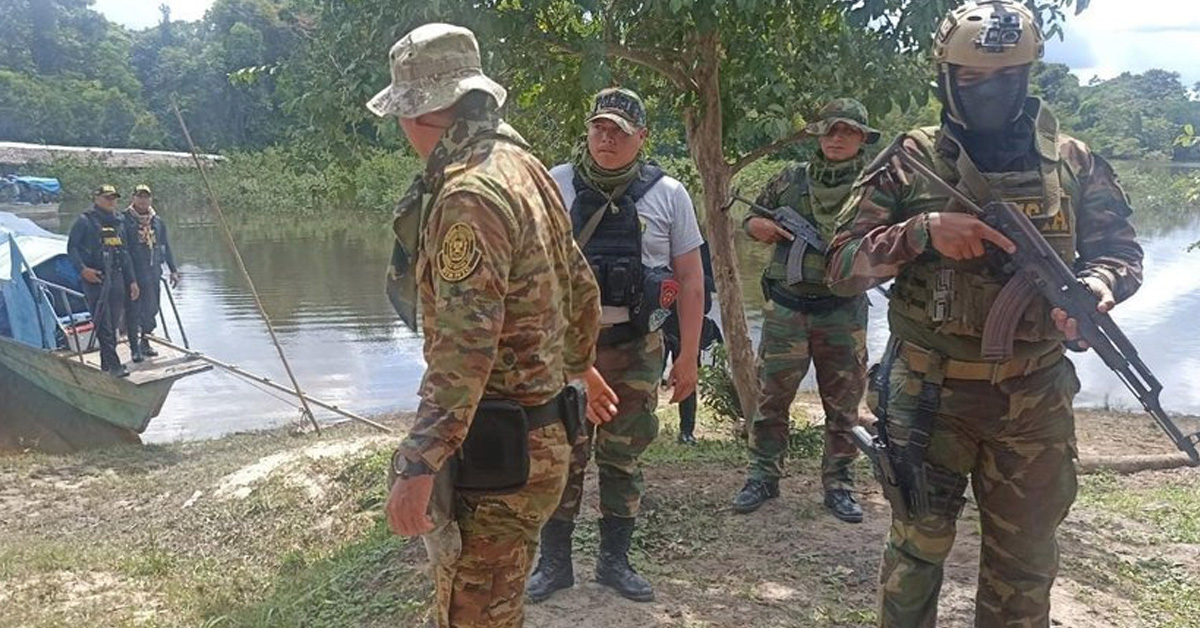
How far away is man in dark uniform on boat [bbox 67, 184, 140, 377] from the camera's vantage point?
31.0 feet

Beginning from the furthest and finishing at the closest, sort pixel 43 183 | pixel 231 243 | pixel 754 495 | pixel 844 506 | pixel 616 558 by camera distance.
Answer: pixel 43 183
pixel 231 243
pixel 754 495
pixel 844 506
pixel 616 558

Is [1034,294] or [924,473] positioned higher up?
[1034,294]

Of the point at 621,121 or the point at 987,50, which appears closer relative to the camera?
the point at 987,50

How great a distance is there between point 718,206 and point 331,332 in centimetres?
1008

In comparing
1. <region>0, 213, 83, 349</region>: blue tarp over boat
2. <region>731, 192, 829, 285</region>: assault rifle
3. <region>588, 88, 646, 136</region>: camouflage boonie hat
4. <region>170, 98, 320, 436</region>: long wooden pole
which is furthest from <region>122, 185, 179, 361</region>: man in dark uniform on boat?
<region>588, 88, 646, 136</region>: camouflage boonie hat

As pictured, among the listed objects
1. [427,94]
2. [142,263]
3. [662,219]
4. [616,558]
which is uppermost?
[427,94]

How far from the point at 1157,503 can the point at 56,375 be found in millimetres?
9877

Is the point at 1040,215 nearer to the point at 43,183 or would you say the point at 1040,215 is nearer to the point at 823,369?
the point at 823,369

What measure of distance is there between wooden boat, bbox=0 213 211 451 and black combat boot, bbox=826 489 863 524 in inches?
291

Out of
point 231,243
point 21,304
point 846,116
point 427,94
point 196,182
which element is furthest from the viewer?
point 196,182

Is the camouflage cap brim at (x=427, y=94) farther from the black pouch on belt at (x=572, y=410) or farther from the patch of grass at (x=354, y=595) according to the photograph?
the patch of grass at (x=354, y=595)

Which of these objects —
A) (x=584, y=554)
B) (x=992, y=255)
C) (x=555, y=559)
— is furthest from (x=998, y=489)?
(x=584, y=554)

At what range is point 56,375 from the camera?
10.1 metres

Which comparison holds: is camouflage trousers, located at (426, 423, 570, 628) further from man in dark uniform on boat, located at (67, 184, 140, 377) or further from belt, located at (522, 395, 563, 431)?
man in dark uniform on boat, located at (67, 184, 140, 377)
